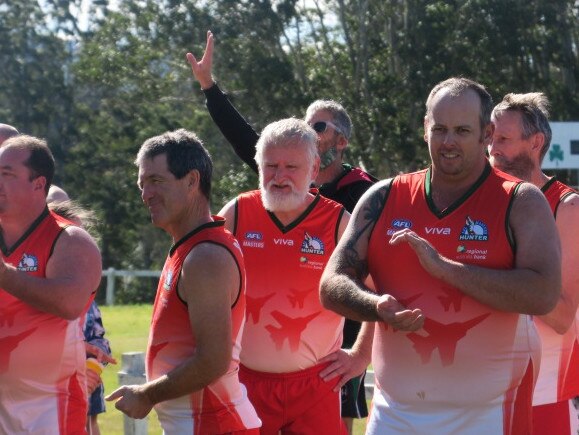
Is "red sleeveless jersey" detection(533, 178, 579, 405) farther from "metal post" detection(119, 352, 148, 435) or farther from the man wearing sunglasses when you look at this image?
"metal post" detection(119, 352, 148, 435)

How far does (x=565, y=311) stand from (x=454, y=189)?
1.03 m

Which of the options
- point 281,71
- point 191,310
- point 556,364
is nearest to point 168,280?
point 191,310

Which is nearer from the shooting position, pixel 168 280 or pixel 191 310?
pixel 191 310

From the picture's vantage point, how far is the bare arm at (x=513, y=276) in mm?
4352

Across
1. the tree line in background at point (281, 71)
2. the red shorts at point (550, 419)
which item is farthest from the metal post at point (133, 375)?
the tree line in background at point (281, 71)

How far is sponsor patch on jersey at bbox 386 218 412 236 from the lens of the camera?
185 inches

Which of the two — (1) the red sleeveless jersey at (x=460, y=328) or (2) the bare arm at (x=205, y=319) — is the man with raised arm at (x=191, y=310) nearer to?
(2) the bare arm at (x=205, y=319)

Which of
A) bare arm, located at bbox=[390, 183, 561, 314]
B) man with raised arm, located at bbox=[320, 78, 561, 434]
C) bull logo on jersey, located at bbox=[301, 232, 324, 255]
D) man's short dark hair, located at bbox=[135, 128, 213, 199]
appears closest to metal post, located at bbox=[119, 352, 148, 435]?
bull logo on jersey, located at bbox=[301, 232, 324, 255]

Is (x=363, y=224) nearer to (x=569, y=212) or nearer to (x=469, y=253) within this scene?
(x=469, y=253)

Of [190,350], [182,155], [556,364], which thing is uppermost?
[182,155]

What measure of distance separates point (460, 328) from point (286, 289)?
63.6 inches

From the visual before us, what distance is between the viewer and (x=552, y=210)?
218 inches

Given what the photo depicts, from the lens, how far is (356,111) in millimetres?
38375

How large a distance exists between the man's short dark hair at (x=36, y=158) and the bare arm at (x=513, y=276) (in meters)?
1.95
